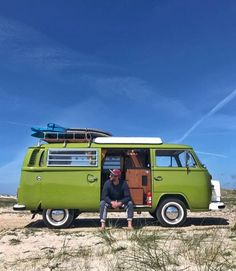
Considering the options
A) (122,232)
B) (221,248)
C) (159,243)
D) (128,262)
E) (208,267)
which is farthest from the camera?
(122,232)

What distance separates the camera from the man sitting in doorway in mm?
13141

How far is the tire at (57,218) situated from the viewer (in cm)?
1380

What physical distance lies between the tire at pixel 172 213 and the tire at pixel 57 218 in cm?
265

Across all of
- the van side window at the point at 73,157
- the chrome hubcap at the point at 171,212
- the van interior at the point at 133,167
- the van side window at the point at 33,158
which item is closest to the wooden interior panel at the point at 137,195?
the van interior at the point at 133,167

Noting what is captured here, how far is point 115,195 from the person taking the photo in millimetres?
13375

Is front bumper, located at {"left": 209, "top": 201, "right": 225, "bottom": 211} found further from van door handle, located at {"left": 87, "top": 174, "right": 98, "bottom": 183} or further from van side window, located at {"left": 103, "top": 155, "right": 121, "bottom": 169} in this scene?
van door handle, located at {"left": 87, "top": 174, "right": 98, "bottom": 183}

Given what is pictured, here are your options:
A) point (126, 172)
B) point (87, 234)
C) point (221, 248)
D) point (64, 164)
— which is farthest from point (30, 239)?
point (221, 248)

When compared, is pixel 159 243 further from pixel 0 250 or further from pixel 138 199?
pixel 138 199

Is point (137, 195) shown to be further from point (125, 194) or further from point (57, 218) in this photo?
point (57, 218)

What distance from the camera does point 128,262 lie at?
309 inches

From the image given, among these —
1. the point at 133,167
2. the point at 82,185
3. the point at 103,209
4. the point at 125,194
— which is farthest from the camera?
the point at 133,167

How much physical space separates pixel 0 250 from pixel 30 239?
Answer: 1.43m

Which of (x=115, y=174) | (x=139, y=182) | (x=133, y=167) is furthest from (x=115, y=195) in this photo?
(x=133, y=167)

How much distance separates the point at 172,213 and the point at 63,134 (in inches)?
159
